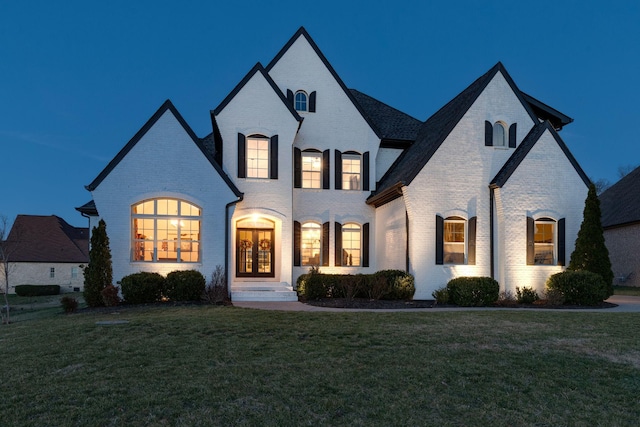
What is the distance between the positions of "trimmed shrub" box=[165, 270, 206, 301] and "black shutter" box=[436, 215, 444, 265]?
25.7 ft

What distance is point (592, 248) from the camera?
15.4 meters

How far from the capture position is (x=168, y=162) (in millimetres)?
15914

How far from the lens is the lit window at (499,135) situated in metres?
17.2

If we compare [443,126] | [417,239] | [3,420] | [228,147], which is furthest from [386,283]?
[3,420]

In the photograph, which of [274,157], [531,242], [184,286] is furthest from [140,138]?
[531,242]

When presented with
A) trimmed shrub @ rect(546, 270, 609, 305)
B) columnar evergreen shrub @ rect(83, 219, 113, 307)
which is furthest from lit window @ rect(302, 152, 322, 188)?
trimmed shrub @ rect(546, 270, 609, 305)

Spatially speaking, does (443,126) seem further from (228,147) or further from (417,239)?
(228,147)

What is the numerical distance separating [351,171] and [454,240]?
5.20 metres

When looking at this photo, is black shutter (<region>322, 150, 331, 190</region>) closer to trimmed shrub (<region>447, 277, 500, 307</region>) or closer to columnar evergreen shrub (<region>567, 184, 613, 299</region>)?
trimmed shrub (<region>447, 277, 500, 307</region>)

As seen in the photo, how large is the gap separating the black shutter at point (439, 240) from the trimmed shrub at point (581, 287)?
3.55m

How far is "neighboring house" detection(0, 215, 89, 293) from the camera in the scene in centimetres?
3816

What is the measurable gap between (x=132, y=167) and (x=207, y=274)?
431cm

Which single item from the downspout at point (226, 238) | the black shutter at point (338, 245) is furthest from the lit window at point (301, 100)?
the downspout at point (226, 238)

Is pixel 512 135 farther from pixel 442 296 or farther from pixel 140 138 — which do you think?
pixel 140 138
